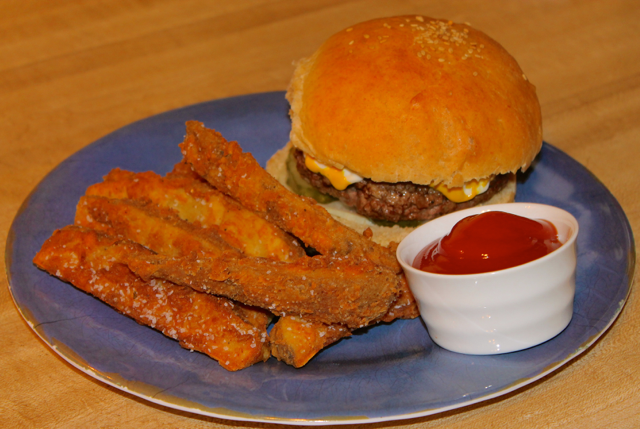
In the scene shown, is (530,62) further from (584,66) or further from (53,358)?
(53,358)

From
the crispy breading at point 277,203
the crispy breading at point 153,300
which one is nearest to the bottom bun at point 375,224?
the crispy breading at point 277,203

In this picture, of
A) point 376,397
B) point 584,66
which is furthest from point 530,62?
point 376,397

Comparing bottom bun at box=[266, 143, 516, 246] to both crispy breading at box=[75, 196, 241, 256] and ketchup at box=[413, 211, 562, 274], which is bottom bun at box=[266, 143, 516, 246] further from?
crispy breading at box=[75, 196, 241, 256]

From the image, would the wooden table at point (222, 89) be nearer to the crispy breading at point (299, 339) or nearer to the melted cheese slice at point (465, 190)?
the crispy breading at point (299, 339)

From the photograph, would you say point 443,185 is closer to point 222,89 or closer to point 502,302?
point 502,302

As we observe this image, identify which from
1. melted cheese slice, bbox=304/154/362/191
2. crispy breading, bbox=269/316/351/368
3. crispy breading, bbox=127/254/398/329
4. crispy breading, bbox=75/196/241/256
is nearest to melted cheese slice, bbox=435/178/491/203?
melted cheese slice, bbox=304/154/362/191

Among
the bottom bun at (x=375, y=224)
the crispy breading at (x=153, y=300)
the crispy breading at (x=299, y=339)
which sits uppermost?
the crispy breading at (x=153, y=300)
